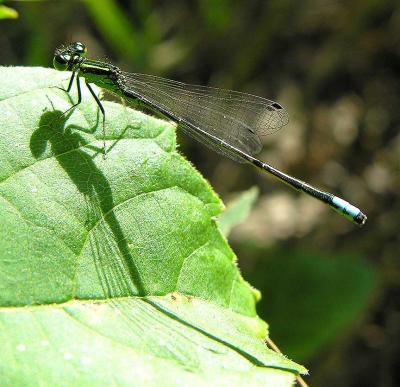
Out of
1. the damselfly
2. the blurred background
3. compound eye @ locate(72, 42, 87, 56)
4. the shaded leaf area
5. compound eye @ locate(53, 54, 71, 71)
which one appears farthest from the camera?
the blurred background

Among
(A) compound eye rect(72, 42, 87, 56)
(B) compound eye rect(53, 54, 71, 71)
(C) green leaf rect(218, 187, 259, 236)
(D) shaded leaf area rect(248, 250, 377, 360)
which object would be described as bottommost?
(D) shaded leaf area rect(248, 250, 377, 360)

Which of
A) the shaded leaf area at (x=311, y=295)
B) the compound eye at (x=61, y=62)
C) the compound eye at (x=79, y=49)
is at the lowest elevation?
the shaded leaf area at (x=311, y=295)

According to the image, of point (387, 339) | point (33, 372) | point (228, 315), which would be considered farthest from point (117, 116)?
point (387, 339)

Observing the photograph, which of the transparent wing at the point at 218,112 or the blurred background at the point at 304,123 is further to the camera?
the blurred background at the point at 304,123

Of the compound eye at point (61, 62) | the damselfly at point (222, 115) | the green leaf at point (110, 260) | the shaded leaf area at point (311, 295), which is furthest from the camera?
the shaded leaf area at point (311, 295)

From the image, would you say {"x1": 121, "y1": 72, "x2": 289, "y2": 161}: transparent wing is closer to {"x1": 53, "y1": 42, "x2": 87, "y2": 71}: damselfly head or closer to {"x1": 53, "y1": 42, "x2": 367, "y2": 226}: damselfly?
{"x1": 53, "y1": 42, "x2": 367, "y2": 226}: damselfly

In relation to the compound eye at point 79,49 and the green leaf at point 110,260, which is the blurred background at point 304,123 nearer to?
the compound eye at point 79,49

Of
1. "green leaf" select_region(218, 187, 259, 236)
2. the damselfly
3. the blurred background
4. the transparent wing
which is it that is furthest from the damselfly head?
the blurred background

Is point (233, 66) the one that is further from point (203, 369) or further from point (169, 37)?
point (203, 369)

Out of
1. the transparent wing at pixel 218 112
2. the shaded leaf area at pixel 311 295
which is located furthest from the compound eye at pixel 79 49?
the shaded leaf area at pixel 311 295

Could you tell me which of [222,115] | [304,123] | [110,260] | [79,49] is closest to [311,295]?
[222,115]
